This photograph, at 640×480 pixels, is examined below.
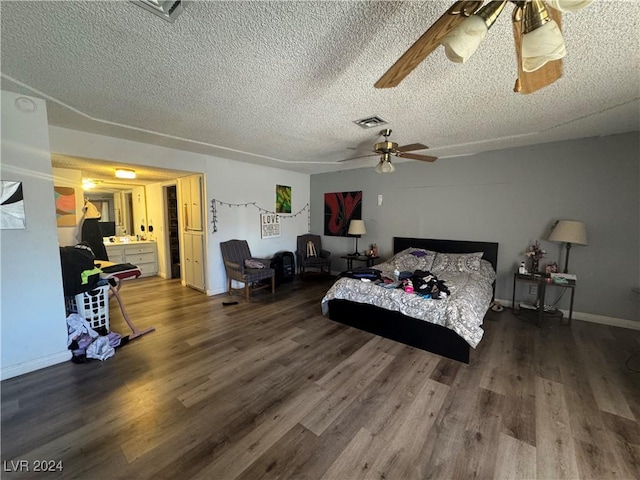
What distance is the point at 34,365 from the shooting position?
2.27 m

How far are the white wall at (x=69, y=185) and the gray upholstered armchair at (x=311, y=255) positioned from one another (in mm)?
3875

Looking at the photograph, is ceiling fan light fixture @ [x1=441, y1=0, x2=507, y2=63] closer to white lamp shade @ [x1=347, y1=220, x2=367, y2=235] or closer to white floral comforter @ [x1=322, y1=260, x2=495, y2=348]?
white floral comforter @ [x1=322, y1=260, x2=495, y2=348]

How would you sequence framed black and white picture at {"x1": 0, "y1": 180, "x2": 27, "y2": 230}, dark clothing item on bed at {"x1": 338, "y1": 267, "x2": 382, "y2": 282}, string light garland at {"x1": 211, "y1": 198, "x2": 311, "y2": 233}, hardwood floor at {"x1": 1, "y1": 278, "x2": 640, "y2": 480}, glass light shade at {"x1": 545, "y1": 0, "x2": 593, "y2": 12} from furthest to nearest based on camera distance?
string light garland at {"x1": 211, "y1": 198, "x2": 311, "y2": 233} < dark clothing item on bed at {"x1": 338, "y1": 267, "x2": 382, "y2": 282} < framed black and white picture at {"x1": 0, "y1": 180, "x2": 27, "y2": 230} < hardwood floor at {"x1": 1, "y1": 278, "x2": 640, "y2": 480} < glass light shade at {"x1": 545, "y1": 0, "x2": 593, "y2": 12}

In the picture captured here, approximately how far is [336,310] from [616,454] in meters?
2.43

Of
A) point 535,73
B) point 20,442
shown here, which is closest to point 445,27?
point 535,73

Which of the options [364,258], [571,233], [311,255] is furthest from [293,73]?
[311,255]

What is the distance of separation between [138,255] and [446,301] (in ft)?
19.7

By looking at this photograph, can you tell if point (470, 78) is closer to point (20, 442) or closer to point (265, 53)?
point (265, 53)

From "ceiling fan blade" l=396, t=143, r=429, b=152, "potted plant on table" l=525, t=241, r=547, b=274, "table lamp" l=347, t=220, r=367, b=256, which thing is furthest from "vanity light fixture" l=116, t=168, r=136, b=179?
"potted plant on table" l=525, t=241, r=547, b=274

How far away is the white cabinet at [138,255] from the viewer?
5211 millimetres

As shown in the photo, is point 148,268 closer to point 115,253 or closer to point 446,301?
point 115,253

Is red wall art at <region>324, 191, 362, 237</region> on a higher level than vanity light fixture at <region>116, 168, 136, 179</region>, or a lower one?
lower

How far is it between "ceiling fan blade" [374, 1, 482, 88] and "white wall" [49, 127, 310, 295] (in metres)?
3.47

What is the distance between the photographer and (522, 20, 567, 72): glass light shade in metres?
0.99
